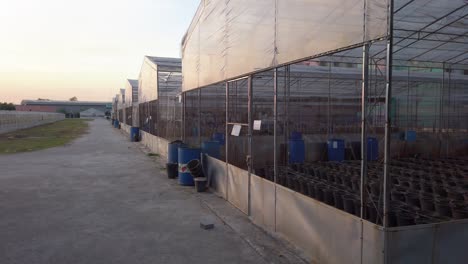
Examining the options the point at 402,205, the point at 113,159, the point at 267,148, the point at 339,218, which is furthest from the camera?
the point at 113,159

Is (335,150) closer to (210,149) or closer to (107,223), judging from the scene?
(210,149)

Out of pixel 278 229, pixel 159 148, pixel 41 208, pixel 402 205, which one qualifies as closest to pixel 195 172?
pixel 41 208

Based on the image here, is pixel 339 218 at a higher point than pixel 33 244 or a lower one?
higher

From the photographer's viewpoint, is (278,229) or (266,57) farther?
(266,57)

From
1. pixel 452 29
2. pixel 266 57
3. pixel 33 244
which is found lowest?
pixel 33 244

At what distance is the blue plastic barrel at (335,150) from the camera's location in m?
12.4

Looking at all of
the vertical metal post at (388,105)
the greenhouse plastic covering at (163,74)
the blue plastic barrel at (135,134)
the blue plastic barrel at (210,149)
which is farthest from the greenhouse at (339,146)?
the blue plastic barrel at (135,134)

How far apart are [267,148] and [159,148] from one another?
5.97 m

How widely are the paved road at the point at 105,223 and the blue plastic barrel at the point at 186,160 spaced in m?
0.46

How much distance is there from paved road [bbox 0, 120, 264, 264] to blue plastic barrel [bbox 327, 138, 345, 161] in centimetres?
543

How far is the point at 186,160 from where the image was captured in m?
9.78

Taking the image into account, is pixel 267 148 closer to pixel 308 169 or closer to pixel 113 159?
pixel 308 169

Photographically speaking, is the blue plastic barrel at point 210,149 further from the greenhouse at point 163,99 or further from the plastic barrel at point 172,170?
the greenhouse at point 163,99

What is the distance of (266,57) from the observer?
6.19m
